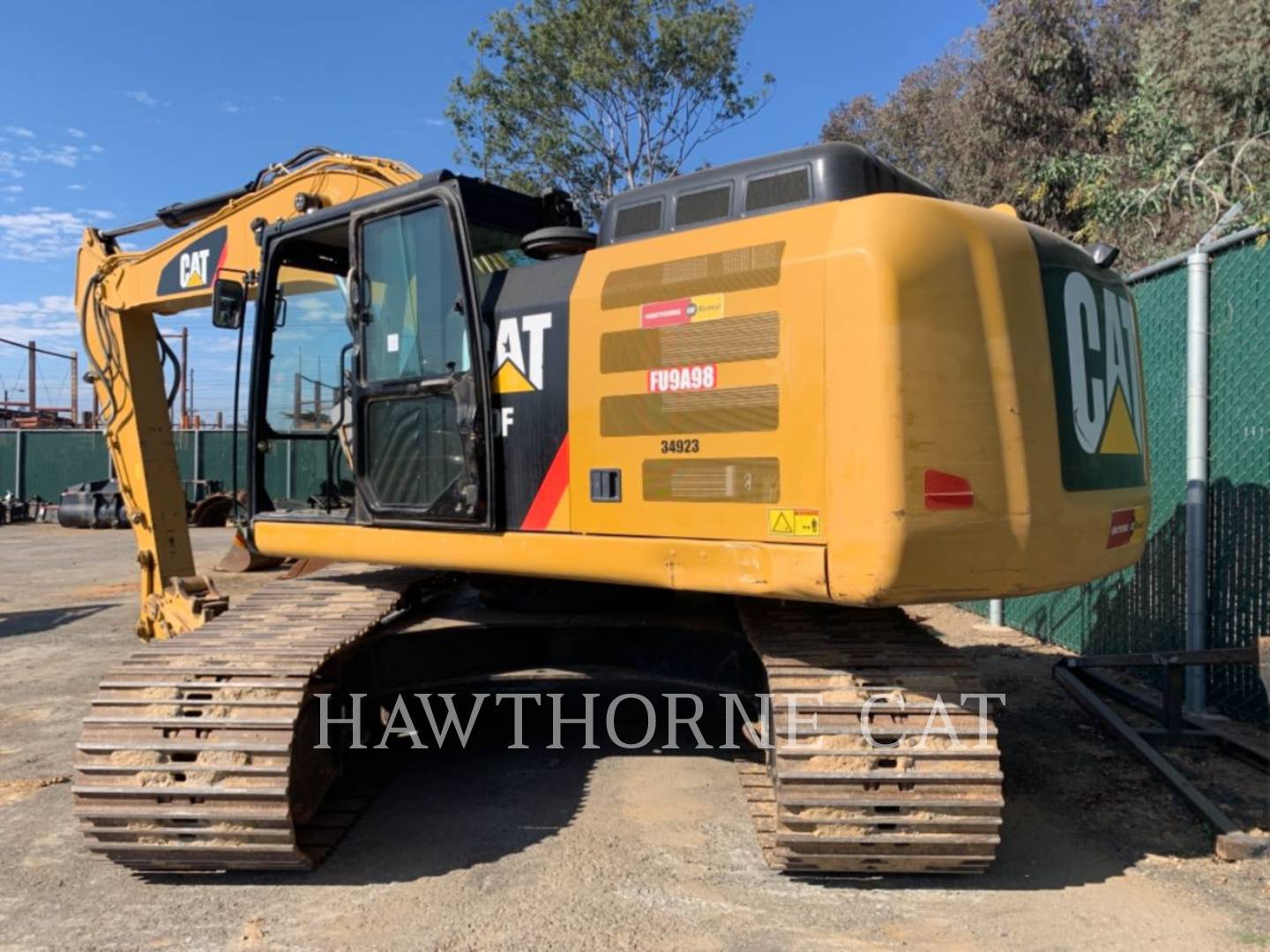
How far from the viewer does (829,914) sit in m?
3.23

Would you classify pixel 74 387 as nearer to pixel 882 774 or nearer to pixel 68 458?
pixel 68 458

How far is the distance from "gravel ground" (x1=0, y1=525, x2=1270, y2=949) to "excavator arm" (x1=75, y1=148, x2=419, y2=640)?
1405mm

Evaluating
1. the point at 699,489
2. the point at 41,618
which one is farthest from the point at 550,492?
the point at 41,618

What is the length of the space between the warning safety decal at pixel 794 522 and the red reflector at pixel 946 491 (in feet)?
1.19

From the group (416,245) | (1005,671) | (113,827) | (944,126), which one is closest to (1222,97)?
(944,126)

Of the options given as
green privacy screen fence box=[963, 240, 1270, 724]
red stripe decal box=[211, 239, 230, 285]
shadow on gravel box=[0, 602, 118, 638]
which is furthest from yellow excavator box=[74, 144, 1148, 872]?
shadow on gravel box=[0, 602, 118, 638]

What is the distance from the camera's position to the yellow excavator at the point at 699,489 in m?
3.10

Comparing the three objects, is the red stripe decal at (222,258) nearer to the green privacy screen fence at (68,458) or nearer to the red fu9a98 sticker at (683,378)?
the red fu9a98 sticker at (683,378)

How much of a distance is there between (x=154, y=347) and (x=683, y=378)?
16.5 ft

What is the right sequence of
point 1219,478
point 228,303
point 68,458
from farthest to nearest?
point 68,458 → point 1219,478 → point 228,303

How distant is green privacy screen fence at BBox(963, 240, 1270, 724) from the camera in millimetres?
5137

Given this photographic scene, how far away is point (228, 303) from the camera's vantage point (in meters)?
4.99

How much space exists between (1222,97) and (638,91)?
11.7m

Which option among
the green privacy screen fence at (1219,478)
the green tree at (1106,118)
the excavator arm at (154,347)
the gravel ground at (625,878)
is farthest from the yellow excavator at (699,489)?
the green tree at (1106,118)
